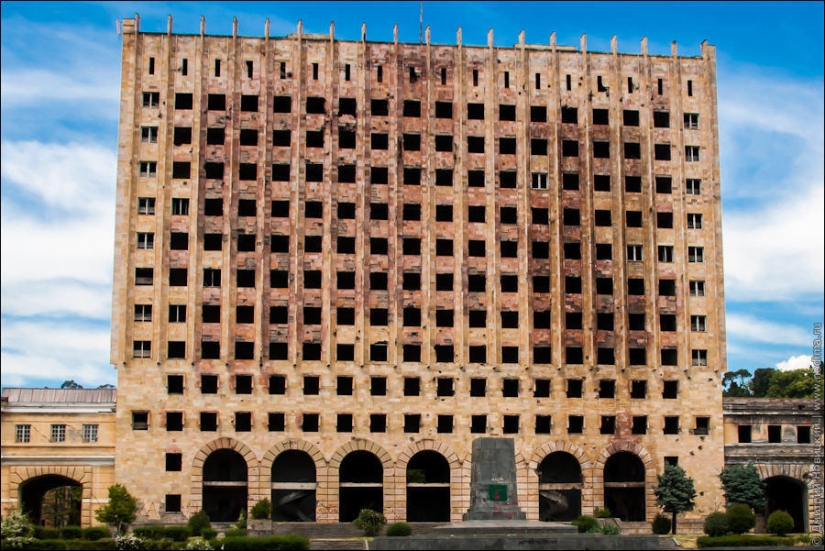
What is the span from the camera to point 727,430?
327 ft

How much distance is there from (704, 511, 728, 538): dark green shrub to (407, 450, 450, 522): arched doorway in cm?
2103

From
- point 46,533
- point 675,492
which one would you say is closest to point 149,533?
point 46,533

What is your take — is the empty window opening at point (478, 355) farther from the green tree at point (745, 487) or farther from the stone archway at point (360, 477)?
the green tree at point (745, 487)

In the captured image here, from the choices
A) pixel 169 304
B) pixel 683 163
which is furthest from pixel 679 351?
pixel 169 304

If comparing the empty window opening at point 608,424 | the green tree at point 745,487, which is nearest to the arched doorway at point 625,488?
the empty window opening at point 608,424

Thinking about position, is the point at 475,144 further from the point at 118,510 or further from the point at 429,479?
the point at 118,510

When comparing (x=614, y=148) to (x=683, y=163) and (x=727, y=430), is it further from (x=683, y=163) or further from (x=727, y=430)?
(x=727, y=430)

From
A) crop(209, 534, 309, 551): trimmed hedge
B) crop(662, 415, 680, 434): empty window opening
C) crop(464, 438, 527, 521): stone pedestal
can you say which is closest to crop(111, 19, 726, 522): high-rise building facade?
crop(662, 415, 680, 434): empty window opening

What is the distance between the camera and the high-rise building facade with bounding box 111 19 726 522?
314 ft

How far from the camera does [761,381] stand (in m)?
189

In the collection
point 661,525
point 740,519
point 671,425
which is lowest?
point 661,525

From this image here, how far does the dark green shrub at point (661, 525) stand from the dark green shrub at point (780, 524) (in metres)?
8.06

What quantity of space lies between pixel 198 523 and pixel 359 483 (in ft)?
49.9

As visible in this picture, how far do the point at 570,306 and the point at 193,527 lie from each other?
35.3 meters
